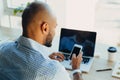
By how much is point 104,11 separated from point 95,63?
2052 millimetres

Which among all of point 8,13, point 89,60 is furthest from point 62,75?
point 8,13

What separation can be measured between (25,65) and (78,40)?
0.74 metres

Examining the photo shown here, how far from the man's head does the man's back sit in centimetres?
6

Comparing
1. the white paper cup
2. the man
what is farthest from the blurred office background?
the man

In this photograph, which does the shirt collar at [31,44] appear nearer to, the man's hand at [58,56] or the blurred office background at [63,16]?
the man's hand at [58,56]

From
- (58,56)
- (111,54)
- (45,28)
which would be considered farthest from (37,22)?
(111,54)

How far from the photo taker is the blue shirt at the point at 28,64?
1.09 m

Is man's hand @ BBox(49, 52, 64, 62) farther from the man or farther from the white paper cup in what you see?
the man

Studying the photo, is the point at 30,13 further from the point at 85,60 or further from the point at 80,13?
the point at 80,13

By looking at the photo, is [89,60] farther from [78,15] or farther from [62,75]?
[78,15]

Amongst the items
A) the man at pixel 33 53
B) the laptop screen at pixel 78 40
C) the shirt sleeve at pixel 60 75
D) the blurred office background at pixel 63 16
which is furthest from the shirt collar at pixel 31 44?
the blurred office background at pixel 63 16

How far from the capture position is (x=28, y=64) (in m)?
1.10

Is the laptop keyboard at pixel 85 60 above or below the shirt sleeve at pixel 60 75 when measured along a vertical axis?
below

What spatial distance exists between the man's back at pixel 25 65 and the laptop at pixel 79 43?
57 centimetres
